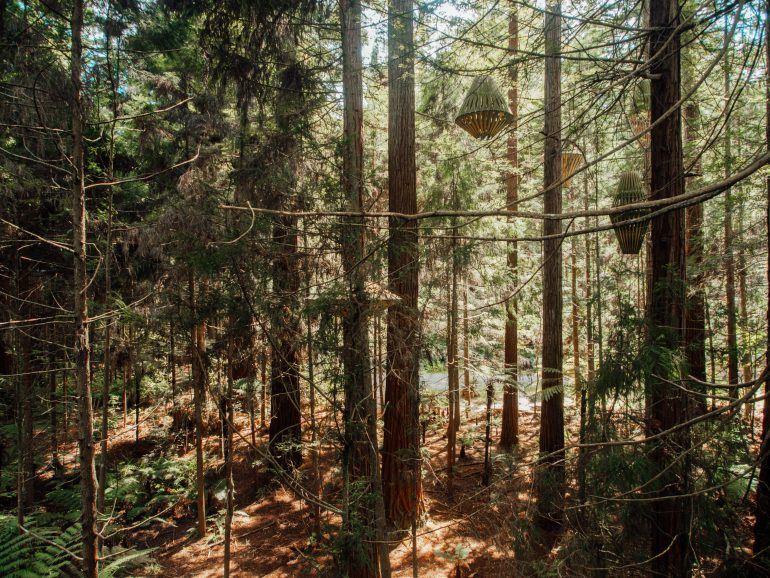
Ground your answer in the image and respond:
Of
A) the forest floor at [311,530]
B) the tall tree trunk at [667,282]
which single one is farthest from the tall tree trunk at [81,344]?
the tall tree trunk at [667,282]

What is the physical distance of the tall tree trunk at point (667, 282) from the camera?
9.53ft

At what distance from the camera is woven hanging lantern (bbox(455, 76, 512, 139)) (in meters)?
3.94

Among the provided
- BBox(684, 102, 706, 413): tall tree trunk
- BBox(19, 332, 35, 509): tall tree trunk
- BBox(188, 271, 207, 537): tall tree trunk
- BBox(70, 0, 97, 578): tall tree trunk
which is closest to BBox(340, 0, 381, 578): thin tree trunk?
BBox(70, 0, 97, 578): tall tree trunk

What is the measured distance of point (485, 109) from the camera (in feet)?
13.0

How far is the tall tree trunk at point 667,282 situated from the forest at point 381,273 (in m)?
0.02

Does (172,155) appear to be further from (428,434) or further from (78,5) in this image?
(428,434)

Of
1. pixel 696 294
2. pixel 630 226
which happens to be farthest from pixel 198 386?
pixel 696 294

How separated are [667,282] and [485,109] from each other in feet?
7.27

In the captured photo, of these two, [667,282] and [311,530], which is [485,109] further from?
[311,530]

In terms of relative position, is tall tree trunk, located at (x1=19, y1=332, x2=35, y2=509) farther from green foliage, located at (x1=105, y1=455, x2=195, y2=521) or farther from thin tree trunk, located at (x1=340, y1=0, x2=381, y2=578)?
thin tree trunk, located at (x1=340, y1=0, x2=381, y2=578)

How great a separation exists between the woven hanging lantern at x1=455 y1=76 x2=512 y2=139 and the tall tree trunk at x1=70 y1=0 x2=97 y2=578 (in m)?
3.17

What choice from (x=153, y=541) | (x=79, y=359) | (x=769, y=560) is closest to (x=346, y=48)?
(x=79, y=359)

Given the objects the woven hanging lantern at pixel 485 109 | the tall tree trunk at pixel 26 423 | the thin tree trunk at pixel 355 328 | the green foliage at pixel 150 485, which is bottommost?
the green foliage at pixel 150 485

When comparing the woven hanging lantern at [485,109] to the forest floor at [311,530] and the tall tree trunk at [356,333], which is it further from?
the forest floor at [311,530]
